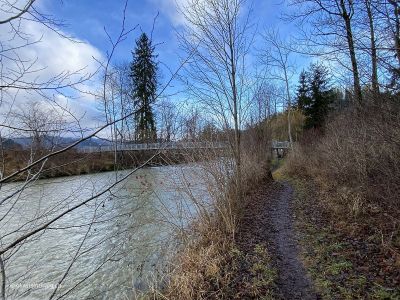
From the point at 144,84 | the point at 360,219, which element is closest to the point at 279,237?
the point at 360,219

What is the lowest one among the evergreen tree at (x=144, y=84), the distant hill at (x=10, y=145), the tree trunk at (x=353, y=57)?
the distant hill at (x=10, y=145)

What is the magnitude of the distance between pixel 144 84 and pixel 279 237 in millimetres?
5313

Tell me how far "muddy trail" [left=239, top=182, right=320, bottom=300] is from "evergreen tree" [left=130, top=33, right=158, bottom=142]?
3071 millimetres

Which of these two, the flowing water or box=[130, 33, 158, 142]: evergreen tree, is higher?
box=[130, 33, 158, 142]: evergreen tree

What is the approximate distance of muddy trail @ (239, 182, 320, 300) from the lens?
463 centimetres

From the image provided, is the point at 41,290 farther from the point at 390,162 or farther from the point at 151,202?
the point at 390,162

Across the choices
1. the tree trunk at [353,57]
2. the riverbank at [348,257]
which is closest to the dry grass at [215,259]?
the riverbank at [348,257]

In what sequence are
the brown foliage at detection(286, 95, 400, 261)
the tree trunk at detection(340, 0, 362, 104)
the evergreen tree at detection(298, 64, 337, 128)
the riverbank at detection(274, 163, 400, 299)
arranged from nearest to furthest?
the riverbank at detection(274, 163, 400, 299) < the brown foliage at detection(286, 95, 400, 261) < the tree trunk at detection(340, 0, 362, 104) < the evergreen tree at detection(298, 64, 337, 128)

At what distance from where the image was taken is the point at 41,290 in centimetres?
599

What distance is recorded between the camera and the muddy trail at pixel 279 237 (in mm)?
4629

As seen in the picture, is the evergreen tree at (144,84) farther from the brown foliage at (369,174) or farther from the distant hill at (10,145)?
the brown foliage at (369,174)

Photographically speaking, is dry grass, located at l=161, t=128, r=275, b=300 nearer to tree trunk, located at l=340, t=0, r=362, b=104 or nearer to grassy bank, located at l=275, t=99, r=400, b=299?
grassy bank, located at l=275, t=99, r=400, b=299

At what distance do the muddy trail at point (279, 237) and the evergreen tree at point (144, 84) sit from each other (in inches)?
121

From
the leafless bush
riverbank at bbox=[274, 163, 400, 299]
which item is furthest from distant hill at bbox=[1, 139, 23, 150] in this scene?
the leafless bush
